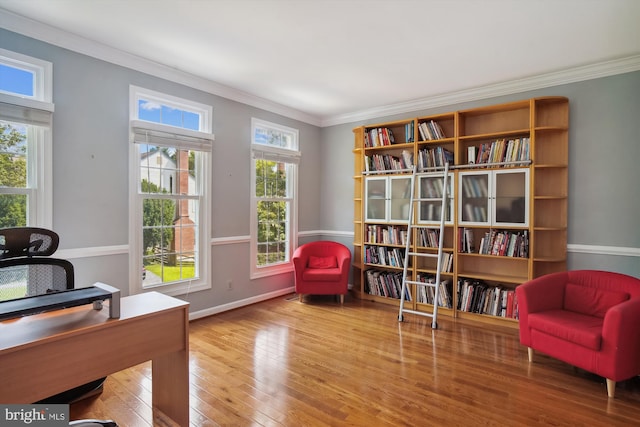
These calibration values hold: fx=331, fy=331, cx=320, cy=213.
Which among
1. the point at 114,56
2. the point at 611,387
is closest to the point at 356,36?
the point at 114,56

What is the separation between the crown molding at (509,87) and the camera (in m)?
3.26

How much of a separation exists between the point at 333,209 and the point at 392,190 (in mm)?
1179

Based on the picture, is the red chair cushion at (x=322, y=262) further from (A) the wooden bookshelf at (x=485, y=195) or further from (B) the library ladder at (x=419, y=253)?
(B) the library ladder at (x=419, y=253)

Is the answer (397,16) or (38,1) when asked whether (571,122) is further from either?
(38,1)

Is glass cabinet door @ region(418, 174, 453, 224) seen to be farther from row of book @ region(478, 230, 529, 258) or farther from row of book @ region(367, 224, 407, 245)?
row of book @ region(478, 230, 529, 258)

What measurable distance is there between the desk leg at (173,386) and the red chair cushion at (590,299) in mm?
3188

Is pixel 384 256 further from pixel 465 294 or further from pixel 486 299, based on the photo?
pixel 486 299

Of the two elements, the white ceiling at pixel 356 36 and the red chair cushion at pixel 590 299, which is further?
the red chair cushion at pixel 590 299

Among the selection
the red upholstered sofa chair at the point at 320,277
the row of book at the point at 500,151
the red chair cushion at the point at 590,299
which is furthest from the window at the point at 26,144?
the red chair cushion at the point at 590,299

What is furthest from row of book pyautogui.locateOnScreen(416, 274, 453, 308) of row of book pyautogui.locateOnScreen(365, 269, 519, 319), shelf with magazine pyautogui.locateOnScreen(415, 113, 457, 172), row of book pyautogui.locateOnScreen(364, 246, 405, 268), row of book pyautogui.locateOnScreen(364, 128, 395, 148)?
row of book pyautogui.locateOnScreen(364, 128, 395, 148)

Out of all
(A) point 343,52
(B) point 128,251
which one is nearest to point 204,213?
(B) point 128,251

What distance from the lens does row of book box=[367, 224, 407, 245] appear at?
175 inches

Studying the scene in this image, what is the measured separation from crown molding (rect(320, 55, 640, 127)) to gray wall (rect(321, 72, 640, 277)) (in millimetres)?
65

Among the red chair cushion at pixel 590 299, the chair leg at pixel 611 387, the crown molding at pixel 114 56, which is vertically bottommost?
the chair leg at pixel 611 387
